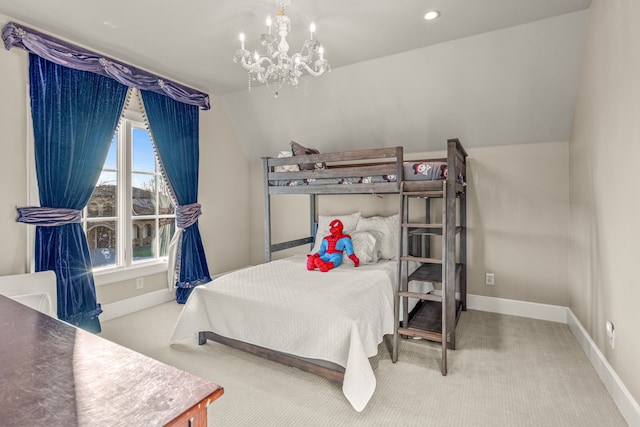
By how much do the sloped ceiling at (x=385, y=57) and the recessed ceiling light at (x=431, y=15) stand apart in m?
0.05

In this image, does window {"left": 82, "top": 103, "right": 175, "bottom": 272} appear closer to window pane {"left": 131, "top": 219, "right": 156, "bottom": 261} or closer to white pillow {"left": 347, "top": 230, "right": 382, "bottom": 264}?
window pane {"left": 131, "top": 219, "right": 156, "bottom": 261}

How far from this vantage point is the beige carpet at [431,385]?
1807 millimetres

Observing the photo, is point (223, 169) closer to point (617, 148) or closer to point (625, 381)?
point (617, 148)

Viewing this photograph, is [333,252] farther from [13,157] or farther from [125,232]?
[13,157]

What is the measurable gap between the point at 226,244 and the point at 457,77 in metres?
3.33

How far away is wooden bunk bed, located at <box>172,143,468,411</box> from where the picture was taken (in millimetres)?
2109

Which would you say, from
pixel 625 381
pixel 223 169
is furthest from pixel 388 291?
pixel 223 169

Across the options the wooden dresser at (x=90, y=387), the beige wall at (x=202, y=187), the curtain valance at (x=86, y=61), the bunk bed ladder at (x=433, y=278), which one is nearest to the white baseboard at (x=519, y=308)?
the bunk bed ladder at (x=433, y=278)

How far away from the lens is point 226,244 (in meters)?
4.47

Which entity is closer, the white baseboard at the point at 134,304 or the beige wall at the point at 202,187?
the beige wall at the point at 202,187

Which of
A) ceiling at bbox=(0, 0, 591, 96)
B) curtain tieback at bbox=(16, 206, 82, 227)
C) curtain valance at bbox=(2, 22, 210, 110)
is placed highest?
ceiling at bbox=(0, 0, 591, 96)

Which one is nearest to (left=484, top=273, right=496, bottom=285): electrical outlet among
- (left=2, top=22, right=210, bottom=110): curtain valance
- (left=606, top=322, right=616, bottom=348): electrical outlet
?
(left=606, top=322, right=616, bottom=348): electrical outlet

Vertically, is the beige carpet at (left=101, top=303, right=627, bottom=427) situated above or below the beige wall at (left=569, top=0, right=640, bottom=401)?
below

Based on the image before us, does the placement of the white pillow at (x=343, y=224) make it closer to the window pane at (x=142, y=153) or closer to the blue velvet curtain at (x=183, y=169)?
the blue velvet curtain at (x=183, y=169)
